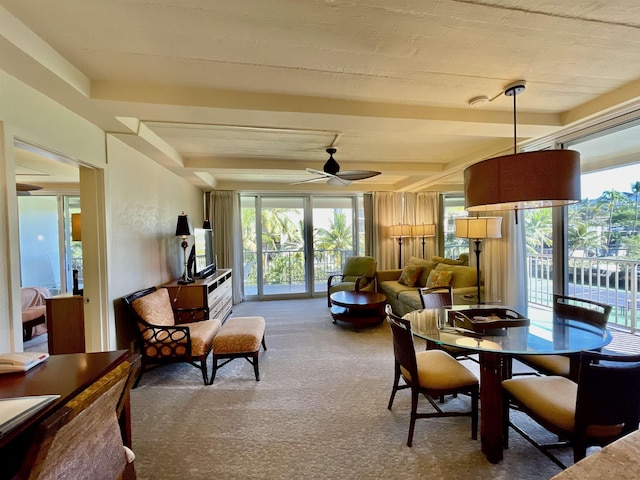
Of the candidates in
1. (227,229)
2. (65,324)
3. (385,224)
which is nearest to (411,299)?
(385,224)

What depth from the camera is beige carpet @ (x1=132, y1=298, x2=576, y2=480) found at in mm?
1708

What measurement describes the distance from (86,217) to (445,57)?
10.1ft

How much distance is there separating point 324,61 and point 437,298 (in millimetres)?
2416

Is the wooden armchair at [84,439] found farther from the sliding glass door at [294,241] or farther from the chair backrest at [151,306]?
the sliding glass door at [294,241]

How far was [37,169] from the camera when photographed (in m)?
3.86

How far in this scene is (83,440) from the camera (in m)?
0.94

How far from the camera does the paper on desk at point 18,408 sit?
90 cm

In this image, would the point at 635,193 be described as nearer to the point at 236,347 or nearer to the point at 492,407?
the point at 492,407

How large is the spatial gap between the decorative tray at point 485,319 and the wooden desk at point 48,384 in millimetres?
2251

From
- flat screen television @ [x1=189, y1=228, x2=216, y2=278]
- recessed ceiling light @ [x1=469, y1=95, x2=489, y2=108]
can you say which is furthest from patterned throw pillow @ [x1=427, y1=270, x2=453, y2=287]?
flat screen television @ [x1=189, y1=228, x2=216, y2=278]

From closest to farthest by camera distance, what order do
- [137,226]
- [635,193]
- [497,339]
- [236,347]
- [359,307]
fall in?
[497,339] → [635,193] → [236,347] → [137,226] → [359,307]

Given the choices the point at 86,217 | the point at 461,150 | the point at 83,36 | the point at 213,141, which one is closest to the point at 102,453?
the point at 83,36

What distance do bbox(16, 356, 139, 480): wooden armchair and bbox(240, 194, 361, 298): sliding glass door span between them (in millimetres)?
5054

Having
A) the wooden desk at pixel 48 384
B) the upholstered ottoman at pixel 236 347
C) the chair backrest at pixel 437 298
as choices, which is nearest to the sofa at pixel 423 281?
the chair backrest at pixel 437 298
